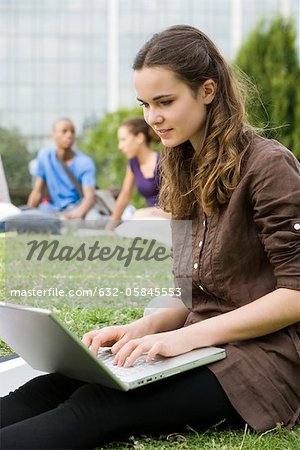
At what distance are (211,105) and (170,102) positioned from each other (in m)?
0.13

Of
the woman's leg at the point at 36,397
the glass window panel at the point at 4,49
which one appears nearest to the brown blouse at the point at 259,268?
the woman's leg at the point at 36,397

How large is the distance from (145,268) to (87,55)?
3470cm

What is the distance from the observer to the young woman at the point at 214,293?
2199mm

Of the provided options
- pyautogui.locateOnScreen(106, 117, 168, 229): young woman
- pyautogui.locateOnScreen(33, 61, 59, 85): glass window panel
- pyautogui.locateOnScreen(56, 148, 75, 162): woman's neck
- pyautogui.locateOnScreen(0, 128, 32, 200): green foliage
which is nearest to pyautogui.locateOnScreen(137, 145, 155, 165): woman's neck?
pyautogui.locateOnScreen(106, 117, 168, 229): young woman

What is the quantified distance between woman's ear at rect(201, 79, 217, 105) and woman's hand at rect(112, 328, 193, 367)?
654mm

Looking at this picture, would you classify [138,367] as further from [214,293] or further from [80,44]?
[80,44]

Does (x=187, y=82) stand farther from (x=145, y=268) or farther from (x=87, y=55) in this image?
(x=87, y=55)

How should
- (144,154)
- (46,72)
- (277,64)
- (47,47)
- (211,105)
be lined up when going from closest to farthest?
(211,105) < (144,154) < (277,64) < (46,72) < (47,47)

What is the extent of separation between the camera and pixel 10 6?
41.4 metres

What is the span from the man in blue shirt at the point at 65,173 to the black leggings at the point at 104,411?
6.50 m

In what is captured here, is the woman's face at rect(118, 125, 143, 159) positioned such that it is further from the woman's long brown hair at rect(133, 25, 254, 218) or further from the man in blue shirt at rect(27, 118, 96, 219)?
the woman's long brown hair at rect(133, 25, 254, 218)

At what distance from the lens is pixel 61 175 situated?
29.8 feet

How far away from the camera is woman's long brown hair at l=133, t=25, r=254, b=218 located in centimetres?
233

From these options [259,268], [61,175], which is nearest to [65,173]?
[61,175]
